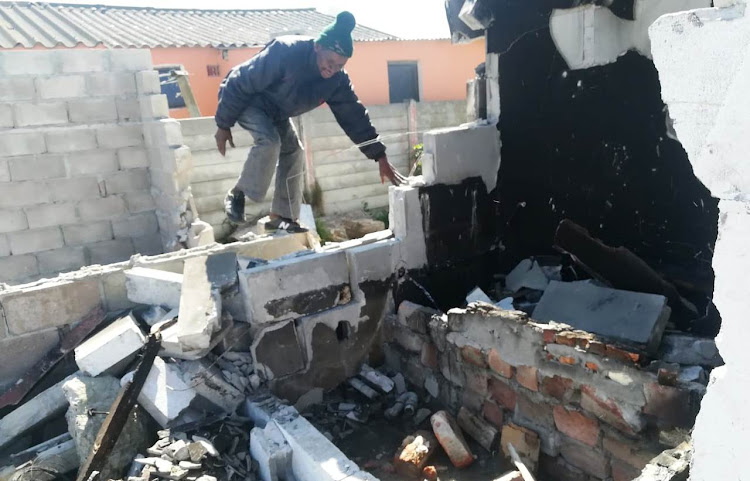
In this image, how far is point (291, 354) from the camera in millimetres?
3734

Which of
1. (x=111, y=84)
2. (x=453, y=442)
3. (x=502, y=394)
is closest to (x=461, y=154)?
(x=502, y=394)

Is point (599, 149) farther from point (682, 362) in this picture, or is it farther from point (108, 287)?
point (108, 287)

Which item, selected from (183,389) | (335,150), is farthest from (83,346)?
(335,150)

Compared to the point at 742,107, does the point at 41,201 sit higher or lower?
lower

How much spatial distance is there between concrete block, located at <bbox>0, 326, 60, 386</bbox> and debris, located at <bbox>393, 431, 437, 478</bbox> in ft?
8.27

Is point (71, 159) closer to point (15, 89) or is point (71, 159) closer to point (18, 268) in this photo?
point (15, 89)

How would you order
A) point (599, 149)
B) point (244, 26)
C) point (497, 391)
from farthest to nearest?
point (244, 26)
point (599, 149)
point (497, 391)

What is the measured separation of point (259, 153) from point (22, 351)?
216cm

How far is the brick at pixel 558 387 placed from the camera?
285cm

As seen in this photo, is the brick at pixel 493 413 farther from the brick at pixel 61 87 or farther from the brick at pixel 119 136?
the brick at pixel 61 87

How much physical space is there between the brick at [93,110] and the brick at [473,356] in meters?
4.52

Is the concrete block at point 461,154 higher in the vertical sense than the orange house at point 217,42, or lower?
lower

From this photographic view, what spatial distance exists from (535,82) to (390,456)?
9.47ft

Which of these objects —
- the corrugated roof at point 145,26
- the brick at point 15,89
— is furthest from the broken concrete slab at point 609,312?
the corrugated roof at point 145,26
